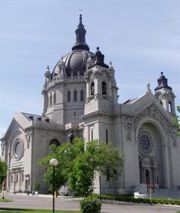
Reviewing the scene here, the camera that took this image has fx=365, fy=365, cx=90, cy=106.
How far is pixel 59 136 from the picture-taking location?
240 feet

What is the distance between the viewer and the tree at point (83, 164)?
1735 inches

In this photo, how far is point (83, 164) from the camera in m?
44.3

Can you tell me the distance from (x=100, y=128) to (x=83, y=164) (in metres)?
14.3

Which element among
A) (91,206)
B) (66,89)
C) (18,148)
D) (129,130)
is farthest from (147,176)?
(91,206)

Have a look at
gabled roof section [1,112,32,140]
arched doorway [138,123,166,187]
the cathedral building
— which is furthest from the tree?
gabled roof section [1,112,32,140]

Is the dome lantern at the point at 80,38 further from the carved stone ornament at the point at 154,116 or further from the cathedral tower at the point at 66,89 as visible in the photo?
the carved stone ornament at the point at 154,116

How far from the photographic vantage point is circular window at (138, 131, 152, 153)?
65250 mm

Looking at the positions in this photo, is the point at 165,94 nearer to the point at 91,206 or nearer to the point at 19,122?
the point at 19,122

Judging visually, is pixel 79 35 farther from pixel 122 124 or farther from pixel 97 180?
pixel 97 180

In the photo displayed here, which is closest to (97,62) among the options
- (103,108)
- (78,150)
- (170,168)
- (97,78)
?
(97,78)

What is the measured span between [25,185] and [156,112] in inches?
1092

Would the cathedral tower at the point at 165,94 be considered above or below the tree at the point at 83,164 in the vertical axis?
above

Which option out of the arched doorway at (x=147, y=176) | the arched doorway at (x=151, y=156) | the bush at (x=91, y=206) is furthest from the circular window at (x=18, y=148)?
the bush at (x=91, y=206)

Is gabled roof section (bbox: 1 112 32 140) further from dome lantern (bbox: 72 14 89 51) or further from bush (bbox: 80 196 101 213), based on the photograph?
bush (bbox: 80 196 101 213)
